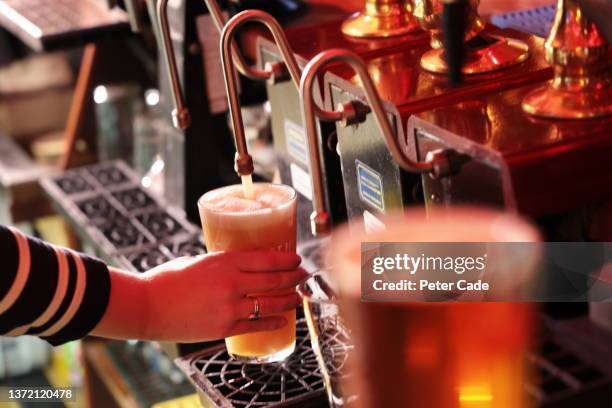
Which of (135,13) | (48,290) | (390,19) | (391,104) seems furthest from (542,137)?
(135,13)

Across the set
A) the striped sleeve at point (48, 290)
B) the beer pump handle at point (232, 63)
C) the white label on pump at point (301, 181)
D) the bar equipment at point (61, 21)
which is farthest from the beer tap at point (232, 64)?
the bar equipment at point (61, 21)

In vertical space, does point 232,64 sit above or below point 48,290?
above

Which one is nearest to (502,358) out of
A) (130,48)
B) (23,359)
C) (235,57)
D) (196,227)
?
(235,57)

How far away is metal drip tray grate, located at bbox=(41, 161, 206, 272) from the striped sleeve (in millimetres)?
494

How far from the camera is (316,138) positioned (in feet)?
3.70

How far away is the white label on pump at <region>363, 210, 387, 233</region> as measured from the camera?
4.58 feet

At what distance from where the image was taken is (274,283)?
1.33 metres

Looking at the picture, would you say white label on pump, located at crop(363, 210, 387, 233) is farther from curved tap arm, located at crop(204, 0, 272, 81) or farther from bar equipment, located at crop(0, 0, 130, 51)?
bar equipment, located at crop(0, 0, 130, 51)

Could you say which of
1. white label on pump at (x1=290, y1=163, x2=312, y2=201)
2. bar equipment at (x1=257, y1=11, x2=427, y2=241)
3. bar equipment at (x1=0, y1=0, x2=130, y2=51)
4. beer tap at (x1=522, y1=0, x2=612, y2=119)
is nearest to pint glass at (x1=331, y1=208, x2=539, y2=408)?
beer tap at (x1=522, y1=0, x2=612, y2=119)

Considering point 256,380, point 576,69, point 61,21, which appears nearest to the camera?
point 576,69

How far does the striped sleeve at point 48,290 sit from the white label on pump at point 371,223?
0.35 meters

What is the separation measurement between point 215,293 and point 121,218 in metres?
0.82

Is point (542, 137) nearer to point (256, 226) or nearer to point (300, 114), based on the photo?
point (256, 226)

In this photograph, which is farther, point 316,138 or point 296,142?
point 296,142
